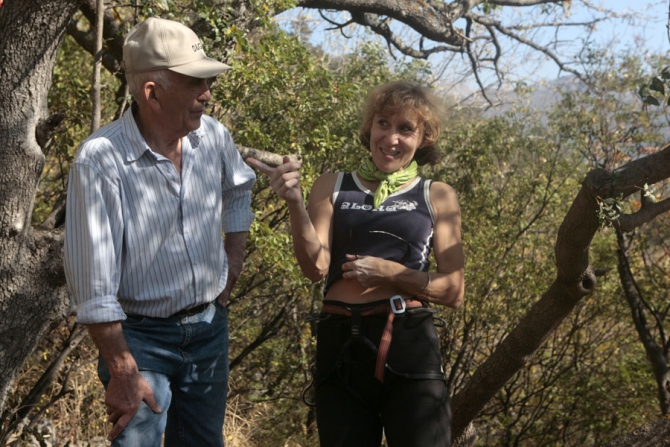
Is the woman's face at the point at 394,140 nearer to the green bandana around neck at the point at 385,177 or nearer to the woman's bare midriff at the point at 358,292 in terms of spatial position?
the green bandana around neck at the point at 385,177

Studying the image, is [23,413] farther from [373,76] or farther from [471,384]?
[373,76]

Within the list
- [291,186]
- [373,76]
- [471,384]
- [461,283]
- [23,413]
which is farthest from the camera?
[373,76]

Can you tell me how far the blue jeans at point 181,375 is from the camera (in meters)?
2.48

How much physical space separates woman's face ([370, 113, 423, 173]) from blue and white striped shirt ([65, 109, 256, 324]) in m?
0.60

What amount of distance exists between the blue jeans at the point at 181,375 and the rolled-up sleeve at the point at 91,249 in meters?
0.22

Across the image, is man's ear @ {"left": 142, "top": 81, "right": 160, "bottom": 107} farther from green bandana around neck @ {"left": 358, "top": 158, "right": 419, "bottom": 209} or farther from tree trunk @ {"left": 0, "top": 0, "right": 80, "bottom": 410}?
tree trunk @ {"left": 0, "top": 0, "right": 80, "bottom": 410}

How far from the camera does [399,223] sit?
295 centimetres

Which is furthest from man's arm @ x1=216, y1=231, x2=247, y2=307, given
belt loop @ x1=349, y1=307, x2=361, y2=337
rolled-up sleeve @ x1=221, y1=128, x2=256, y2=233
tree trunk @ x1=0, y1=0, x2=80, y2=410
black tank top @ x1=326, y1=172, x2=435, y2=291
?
tree trunk @ x1=0, y1=0, x2=80, y2=410

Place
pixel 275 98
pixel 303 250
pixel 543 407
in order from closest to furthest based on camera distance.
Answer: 1. pixel 303 250
2. pixel 275 98
3. pixel 543 407

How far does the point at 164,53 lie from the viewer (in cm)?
246

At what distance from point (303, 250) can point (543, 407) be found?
660 centimetres

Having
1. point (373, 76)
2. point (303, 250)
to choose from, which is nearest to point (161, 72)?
point (303, 250)

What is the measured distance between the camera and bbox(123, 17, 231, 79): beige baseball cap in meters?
2.46

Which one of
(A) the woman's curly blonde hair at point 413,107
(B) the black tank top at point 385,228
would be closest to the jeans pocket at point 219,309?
(B) the black tank top at point 385,228
